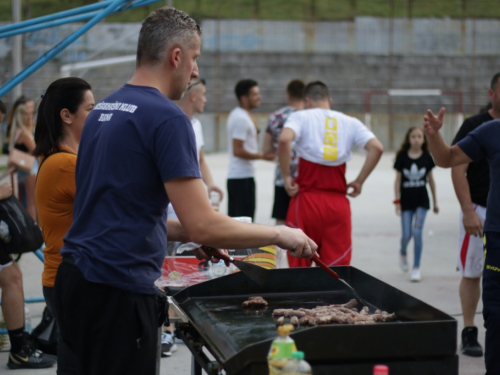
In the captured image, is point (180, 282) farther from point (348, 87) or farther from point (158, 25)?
point (348, 87)

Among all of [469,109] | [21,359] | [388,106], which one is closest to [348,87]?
[388,106]

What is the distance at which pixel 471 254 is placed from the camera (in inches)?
212

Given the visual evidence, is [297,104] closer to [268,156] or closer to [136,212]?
[268,156]

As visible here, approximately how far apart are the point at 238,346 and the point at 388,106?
2960 centimetres

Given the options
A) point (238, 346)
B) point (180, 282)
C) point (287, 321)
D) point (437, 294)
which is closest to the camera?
point (238, 346)

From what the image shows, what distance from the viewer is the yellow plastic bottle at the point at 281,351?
2080 millimetres

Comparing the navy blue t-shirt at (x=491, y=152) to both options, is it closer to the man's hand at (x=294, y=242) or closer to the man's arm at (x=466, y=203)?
the man's arm at (x=466, y=203)

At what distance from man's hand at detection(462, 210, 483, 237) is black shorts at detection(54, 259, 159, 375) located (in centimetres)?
310

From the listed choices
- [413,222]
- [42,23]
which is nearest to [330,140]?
[413,222]

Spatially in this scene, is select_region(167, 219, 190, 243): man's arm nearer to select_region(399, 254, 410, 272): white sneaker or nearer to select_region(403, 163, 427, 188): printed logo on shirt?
select_region(403, 163, 427, 188): printed logo on shirt

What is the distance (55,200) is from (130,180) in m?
1.11

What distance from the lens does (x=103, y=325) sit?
252cm

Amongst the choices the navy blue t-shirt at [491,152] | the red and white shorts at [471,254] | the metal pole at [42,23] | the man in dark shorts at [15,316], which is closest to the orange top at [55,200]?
the man in dark shorts at [15,316]

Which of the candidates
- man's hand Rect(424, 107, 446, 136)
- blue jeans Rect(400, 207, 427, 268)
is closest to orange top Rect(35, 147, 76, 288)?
man's hand Rect(424, 107, 446, 136)
